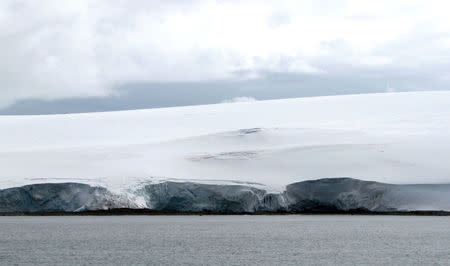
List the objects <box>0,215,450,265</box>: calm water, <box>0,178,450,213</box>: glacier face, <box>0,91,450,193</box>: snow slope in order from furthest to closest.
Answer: <box>0,91,450,193</box>: snow slope, <box>0,178,450,213</box>: glacier face, <box>0,215,450,265</box>: calm water

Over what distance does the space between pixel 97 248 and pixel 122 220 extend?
5.05 metres

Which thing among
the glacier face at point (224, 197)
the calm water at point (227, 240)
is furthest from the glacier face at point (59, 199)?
the calm water at point (227, 240)

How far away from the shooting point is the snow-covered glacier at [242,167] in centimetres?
1752

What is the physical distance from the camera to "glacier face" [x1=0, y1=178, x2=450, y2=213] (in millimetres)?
17297

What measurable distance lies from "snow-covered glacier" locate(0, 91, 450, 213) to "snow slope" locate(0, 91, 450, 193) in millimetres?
27

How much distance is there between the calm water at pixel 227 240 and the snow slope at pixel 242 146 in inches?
39.0

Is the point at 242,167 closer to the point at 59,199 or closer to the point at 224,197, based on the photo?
the point at 224,197

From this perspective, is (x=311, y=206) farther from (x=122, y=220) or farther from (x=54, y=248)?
(x=54, y=248)

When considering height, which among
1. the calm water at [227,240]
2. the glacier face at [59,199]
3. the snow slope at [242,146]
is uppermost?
the snow slope at [242,146]

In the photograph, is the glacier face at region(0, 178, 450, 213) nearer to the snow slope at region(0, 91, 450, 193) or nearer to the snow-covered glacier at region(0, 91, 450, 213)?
the snow-covered glacier at region(0, 91, 450, 213)

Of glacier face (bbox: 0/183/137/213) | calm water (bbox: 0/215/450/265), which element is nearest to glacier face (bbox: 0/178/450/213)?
glacier face (bbox: 0/183/137/213)

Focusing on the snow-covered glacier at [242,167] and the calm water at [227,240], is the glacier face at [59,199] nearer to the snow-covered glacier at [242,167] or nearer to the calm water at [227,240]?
the snow-covered glacier at [242,167]

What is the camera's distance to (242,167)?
19.1 m

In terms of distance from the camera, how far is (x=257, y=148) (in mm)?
20484
